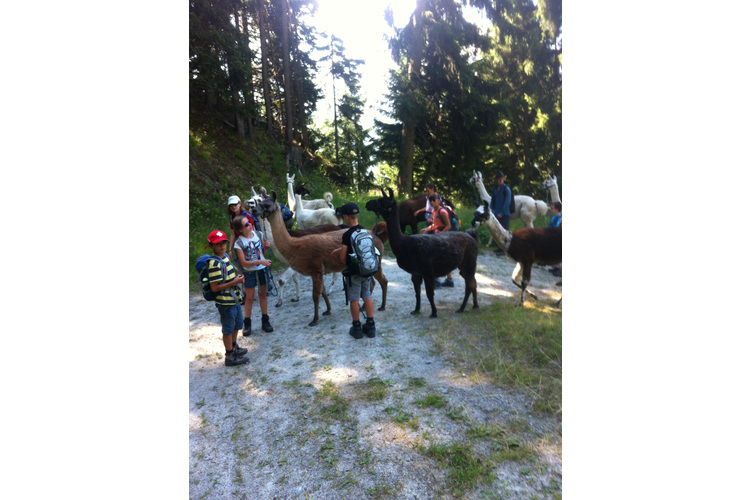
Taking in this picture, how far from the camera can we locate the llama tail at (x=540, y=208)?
12.6 ft

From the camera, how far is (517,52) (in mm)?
3492

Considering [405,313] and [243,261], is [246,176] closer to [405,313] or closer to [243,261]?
[243,261]

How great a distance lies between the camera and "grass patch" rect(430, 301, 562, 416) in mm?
2752

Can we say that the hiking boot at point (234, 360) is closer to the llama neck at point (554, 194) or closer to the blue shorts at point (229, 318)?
the blue shorts at point (229, 318)

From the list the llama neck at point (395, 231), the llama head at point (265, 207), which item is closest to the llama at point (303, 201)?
the llama head at point (265, 207)

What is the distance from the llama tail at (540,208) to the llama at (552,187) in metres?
0.30

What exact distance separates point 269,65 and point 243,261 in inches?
79.5

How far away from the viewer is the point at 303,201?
4.84 metres

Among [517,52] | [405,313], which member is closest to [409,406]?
[405,313]

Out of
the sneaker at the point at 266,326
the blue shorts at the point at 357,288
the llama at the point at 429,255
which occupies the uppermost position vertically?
the llama at the point at 429,255

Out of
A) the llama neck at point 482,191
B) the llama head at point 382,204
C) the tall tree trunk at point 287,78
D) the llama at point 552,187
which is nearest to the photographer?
the llama at point 552,187

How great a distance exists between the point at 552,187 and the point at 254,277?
3229 mm
